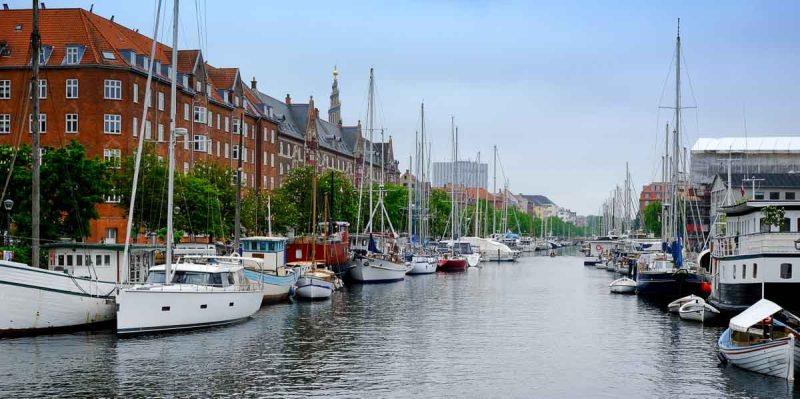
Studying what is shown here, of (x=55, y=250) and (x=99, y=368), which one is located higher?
(x=55, y=250)

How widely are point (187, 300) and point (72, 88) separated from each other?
54220mm

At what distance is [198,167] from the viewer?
300 feet

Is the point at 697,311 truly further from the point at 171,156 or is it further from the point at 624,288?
the point at 171,156

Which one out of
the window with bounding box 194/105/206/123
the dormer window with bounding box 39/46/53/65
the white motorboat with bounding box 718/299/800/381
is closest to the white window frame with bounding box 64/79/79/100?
the dormer window with bounding box 39/46/53/65

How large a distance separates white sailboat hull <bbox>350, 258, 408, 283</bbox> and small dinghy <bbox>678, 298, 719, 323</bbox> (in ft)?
128

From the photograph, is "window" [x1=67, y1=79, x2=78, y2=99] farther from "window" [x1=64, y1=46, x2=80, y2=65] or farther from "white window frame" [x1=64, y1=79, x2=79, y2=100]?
"window" [x1=64, y1=46, x2=80, y2=65]

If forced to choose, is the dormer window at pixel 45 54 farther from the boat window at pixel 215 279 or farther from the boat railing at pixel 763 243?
the boat railing at pixel 763 243

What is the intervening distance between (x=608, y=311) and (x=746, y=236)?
54.8 feet

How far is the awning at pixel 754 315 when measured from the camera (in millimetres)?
37281

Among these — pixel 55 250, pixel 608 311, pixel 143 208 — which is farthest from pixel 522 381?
pixel 143 208

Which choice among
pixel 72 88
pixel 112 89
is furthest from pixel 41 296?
pixel 72 88

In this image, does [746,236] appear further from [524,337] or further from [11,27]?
[11,27]

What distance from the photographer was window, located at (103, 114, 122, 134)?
96.1 metres

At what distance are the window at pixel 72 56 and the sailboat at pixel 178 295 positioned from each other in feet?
157
